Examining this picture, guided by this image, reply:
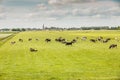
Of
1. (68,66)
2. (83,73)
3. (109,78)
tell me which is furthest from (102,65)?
(109,78)

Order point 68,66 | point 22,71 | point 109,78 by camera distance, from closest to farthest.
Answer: point 109,78, point 22,71, point 68,66

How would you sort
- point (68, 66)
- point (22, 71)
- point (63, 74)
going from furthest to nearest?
point (68, 66), point (22, 71), point (63, 74)

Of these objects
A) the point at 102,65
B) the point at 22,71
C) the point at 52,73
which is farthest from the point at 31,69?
the point at 102,65

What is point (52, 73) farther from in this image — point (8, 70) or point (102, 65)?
point (102, 65)

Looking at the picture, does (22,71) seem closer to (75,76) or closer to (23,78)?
(23,78)

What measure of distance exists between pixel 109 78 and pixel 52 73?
4271 mm

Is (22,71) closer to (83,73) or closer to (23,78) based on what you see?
(23,78)

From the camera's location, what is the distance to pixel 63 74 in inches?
826

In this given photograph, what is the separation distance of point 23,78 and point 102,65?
8396 mm

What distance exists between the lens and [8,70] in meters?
23.3

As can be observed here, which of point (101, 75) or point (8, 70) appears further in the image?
point (8, 70)

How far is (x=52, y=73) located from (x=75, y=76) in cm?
206

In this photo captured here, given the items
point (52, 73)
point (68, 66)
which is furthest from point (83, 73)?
point (68, 66)

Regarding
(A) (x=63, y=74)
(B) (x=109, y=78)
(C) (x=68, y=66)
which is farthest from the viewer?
(C) (x=68, y=66)
